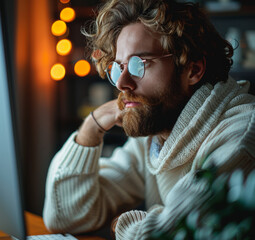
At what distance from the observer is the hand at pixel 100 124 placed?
1.26m

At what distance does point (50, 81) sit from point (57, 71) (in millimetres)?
105

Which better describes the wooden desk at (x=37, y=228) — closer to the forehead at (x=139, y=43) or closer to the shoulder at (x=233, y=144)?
the shoulder at (x=233, y=144)

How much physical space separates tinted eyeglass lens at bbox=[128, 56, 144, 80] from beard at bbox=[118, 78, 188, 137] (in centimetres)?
7

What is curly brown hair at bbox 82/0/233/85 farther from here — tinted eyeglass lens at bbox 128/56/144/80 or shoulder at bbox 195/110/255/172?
shoulder at bbox 195/110/255/172

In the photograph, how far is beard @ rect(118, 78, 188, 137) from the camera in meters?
1.08

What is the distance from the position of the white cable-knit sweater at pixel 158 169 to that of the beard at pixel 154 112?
99 mm

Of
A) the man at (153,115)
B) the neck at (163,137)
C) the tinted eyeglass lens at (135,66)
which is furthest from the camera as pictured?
the neck at (163,137)

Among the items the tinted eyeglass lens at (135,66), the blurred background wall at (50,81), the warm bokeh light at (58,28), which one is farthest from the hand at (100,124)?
the warm bokeh light at (58,28)

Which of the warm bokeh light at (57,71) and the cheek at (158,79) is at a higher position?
the cheek at (158,79)

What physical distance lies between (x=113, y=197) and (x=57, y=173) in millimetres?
248

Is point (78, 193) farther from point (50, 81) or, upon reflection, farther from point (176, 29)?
point (50, 81)

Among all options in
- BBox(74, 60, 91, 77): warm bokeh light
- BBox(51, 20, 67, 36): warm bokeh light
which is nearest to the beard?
BBox(74, 60, 91, 77): warm bokeh light

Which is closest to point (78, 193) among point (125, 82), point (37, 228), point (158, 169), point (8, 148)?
point (37, 228)

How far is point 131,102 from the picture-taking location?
1.09 m
